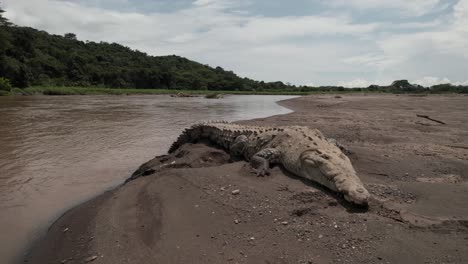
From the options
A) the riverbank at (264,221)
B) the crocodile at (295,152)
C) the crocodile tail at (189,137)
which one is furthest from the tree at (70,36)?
the riverbank at (264,221)

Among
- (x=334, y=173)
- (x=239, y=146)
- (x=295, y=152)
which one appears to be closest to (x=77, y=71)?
(x=239, y=146)

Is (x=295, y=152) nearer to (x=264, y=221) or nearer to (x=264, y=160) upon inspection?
(x=264, y=160)

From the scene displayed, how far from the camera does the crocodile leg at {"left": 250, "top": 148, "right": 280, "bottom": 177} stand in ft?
18.0

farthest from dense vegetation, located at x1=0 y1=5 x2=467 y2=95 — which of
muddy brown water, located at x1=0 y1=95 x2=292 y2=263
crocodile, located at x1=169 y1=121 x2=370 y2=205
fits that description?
crocodile, located at x1=169 y1=121 x2=370 y2=205

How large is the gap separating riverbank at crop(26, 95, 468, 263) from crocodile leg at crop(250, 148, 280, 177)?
0.18 meters

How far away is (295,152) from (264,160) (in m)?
0.54

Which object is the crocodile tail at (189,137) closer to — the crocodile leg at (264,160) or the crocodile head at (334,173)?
the crocodile leg at (264,160)

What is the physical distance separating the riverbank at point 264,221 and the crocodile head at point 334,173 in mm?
139

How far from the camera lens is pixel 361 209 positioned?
3.87 m

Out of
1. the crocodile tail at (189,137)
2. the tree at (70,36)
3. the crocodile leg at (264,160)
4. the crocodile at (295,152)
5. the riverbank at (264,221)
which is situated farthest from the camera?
the tree at (70,36)

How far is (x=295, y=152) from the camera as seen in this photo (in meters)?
5.49

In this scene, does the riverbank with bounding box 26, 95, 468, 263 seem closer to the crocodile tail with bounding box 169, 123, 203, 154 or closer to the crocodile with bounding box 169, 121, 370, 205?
the crocodile with bounding box 169, 121, 370, 205

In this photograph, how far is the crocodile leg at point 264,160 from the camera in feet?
18.0

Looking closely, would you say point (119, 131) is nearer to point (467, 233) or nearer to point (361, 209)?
point (361, 209)
